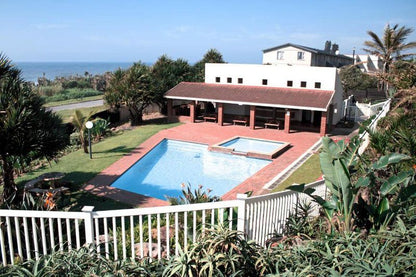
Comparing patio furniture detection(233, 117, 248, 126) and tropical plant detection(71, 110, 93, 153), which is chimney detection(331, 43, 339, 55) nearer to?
patio furniture detection(233, 117, 248, 126)

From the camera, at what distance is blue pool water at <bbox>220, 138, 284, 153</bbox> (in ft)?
74.3

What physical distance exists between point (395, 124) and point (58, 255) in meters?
10.5

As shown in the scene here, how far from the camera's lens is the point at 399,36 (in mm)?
32906

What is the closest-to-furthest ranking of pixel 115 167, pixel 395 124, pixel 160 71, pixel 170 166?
pixel 395 124, pixel 115 167, pixel 170 166, pixel 160 71

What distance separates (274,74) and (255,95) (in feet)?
9.34

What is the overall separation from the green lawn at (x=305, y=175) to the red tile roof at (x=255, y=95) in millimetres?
6912

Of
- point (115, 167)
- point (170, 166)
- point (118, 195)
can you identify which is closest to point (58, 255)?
point (118, 195)

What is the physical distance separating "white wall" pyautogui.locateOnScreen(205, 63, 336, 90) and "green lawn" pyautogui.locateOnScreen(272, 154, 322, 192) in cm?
1049

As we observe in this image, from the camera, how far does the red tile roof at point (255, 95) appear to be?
82.1 feet

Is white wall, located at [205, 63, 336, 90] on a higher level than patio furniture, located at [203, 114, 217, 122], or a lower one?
higher

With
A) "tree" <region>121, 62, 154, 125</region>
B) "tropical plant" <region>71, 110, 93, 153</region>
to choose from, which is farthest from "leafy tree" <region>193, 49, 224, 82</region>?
"tropical plant" <region>71, 110, 93, 153</region>

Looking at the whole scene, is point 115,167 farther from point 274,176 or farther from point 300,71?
point 300,71

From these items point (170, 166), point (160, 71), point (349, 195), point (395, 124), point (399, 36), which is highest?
point (399, 36)

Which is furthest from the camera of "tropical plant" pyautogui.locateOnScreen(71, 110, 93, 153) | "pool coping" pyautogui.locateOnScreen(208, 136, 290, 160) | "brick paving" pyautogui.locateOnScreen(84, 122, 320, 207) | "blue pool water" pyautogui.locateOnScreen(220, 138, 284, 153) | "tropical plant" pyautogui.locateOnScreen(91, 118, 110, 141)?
"tropical plant" pyautogui.locateOnScreen(91, 118, 110, 141)
